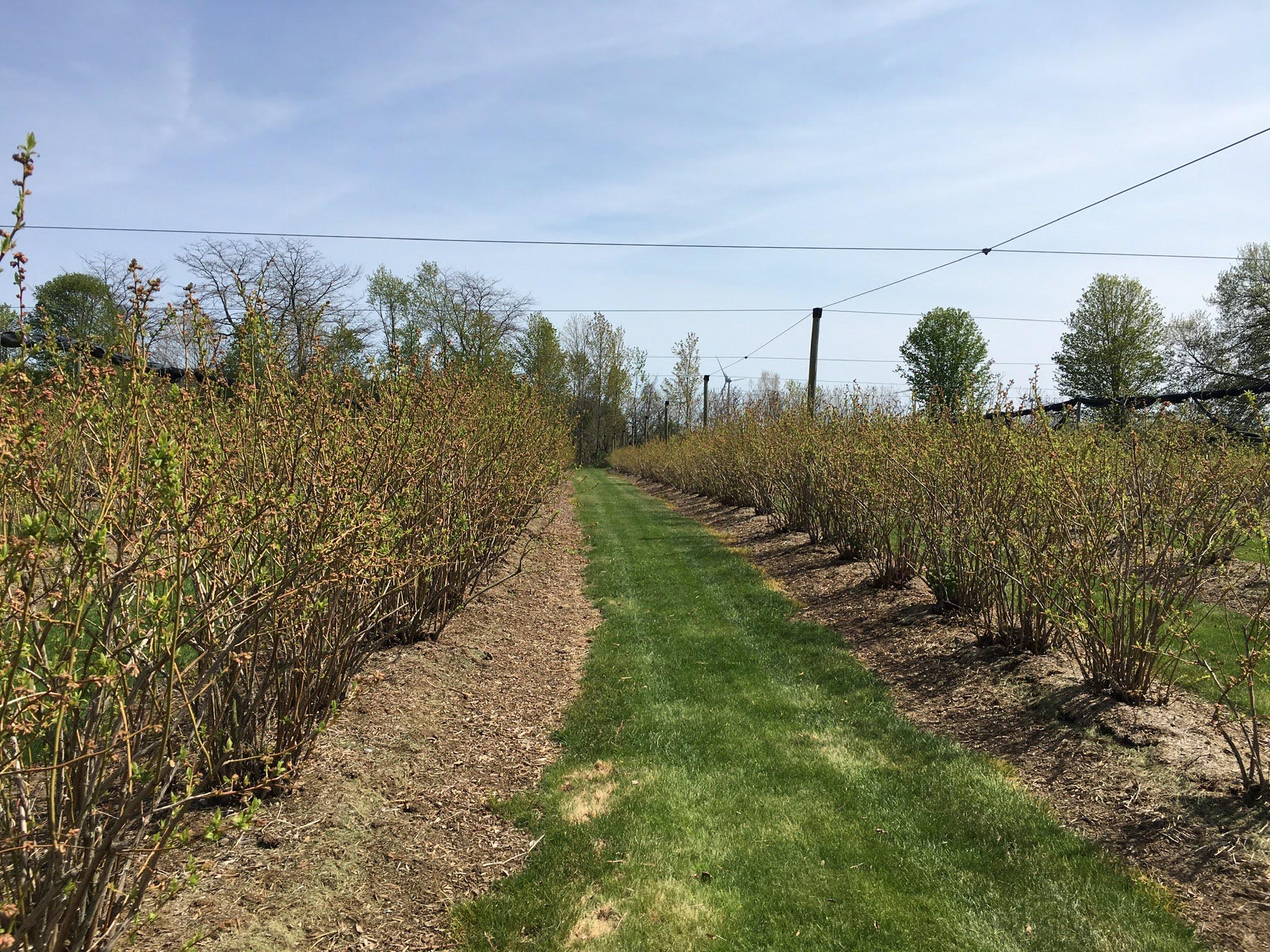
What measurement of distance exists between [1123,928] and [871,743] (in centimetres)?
196

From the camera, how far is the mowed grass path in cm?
314

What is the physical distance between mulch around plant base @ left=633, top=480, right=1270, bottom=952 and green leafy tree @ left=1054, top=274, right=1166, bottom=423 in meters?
29.8

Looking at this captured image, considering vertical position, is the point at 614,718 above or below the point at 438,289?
below

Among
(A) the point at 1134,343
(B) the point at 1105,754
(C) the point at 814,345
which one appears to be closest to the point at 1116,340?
(A) the point at 1134,343

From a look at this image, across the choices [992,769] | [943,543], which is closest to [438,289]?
[943,543]

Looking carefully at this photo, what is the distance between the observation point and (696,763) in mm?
4734

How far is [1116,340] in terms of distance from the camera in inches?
1246

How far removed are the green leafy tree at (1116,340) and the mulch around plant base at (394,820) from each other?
107 ft

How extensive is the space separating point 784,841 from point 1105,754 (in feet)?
6.90

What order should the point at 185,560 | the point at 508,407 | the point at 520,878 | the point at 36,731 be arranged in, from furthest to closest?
1. the point at 508,407
2. the point at 520,878
3. the point at 185,560
4. the point at 36,731

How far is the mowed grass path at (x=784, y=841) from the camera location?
314 centimetres

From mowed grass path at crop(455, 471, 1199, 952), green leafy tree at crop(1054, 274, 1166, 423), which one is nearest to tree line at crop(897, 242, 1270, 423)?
green leafy tree at crop(1054, 274, 1166, 423)

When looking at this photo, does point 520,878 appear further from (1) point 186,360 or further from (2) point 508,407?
(2) point 508,407

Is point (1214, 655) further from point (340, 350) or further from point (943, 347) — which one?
point (943, 347)
